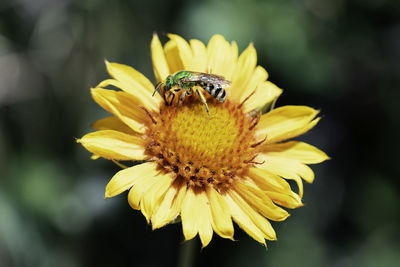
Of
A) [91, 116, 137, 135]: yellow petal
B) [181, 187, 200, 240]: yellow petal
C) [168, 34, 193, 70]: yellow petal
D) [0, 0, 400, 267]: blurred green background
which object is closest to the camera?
[181, 187, 200, 240]: yellow petal

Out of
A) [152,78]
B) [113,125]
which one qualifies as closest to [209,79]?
[113,125]

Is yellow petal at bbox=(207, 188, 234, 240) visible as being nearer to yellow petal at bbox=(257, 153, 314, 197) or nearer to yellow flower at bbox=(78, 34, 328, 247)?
yellow flower at bbox=(78, 34, 328, 247)

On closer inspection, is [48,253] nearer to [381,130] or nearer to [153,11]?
[153,11]

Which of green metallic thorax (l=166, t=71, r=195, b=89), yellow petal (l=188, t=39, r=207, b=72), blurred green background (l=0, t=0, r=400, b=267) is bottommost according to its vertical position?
blurred green background (l=0, t=0, r=400, b=267)

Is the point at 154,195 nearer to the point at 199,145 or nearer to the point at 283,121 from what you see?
the point at 199,145

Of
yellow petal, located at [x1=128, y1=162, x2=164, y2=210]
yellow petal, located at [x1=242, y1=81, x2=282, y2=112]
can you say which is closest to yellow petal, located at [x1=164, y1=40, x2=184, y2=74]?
yellow petal, located at [x1=242, y1=81, x2=282, y2=112]

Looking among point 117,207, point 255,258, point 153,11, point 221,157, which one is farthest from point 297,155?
point 153,11

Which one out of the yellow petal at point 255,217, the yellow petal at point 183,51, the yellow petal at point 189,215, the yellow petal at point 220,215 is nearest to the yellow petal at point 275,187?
the yellow petal at point 255,217
